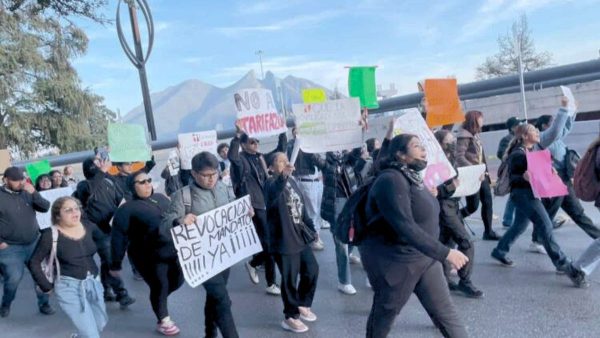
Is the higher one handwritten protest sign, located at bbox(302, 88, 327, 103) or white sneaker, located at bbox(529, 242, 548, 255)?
handwritten protest sign, located at bbox(302, 88, 327, 103)

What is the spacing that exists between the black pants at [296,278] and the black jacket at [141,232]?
3.22 feet

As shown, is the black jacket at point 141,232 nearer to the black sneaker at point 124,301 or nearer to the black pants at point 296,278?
the black pants at point 296,278

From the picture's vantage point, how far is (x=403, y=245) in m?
3.08

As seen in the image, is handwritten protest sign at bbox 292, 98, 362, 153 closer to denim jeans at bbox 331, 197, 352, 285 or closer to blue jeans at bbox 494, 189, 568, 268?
denim jeans at bbox 331, 197, 352, 285

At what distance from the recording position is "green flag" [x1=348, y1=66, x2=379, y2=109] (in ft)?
20.0

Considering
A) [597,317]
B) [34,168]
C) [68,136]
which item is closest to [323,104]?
[597,317]

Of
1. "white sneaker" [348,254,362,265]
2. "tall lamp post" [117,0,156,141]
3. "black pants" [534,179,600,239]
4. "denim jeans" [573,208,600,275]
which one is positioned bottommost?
"white sneaker" [348,254,362,265]

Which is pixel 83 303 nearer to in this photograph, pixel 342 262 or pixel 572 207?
pixel 342 262

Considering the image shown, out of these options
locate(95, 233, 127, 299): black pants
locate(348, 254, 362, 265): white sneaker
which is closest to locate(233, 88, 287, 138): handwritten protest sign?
locate(348, 254, 362, 265): white sneaker

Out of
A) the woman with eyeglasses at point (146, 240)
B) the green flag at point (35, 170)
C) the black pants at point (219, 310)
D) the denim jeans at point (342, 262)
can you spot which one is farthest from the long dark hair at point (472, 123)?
the green flag at point (35, 170)

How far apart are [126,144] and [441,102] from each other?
4.02 meters

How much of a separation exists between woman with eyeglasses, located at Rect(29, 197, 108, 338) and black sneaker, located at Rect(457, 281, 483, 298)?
3224 mm

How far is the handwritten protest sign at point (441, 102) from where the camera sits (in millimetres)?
5676

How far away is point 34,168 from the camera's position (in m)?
8.99
